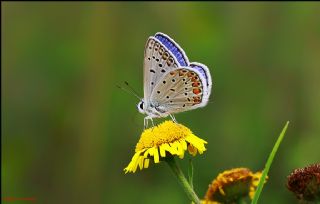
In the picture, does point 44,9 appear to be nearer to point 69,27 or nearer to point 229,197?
point 69,27

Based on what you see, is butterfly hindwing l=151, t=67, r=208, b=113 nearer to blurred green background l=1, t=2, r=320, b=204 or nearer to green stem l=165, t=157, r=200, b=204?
green stem l=165, t=157, r=200, b=204

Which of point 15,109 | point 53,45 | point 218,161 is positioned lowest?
point 218,161

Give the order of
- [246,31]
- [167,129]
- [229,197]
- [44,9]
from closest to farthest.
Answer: [167,129]
[229,197]
[246,31]
[44,9]

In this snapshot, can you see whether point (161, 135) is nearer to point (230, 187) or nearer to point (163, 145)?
point (163, 145)

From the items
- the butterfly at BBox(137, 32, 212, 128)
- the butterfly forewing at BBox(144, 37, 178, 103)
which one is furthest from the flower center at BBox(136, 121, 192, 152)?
the butterfly forewing at BBox(144, 37, 178, 103)

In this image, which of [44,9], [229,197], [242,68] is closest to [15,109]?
[44,9]

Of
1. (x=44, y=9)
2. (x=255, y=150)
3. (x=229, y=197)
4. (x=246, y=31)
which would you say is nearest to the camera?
(x=229, y=197)

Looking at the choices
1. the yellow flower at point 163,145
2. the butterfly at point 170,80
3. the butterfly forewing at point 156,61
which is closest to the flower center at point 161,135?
the yellow flower at point 163,145
